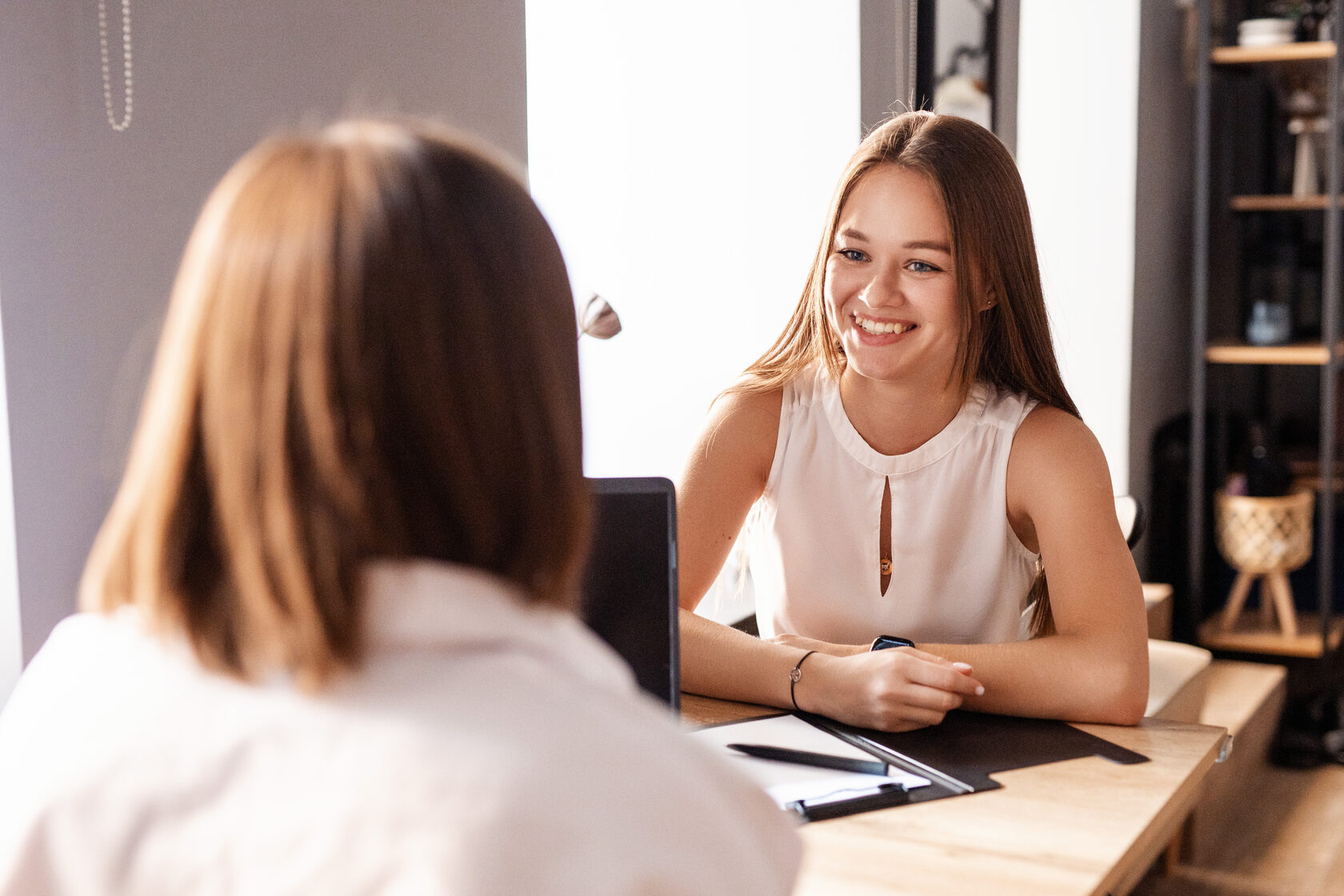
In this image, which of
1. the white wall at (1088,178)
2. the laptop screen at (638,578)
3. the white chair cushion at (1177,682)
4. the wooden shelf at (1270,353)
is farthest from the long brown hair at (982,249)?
the wooden shelf at (1270,353)

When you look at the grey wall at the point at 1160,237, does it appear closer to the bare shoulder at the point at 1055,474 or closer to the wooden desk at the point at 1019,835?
the bare shoulder at the point at 1055,474

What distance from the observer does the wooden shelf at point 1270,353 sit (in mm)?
3486

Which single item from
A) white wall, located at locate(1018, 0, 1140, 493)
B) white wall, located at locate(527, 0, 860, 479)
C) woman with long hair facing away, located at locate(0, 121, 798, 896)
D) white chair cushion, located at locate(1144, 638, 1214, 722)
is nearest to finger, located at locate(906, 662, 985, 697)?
woman with long hair facing away, located at locate(0, 121, 798, 896)

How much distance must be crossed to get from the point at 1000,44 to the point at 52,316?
2559mm

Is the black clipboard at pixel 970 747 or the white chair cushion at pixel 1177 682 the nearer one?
the black clipboard at pixel 970 747

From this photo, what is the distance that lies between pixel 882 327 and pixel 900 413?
13 centimetres

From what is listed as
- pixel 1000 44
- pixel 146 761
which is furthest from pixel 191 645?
pixel 1000 44

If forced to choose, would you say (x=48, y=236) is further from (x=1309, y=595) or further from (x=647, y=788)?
(x=1309, y=595)

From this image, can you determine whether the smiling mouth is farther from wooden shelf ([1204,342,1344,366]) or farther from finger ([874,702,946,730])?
wooden shelf ([1204,342,1344,366])

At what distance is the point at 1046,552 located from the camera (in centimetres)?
144

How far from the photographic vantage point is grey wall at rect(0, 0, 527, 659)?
1.07 m

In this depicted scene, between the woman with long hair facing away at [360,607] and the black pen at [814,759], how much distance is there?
0.58 m

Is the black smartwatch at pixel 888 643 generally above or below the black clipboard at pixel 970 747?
above

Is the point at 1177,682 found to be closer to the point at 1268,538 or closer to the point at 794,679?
the point at 1268,538
